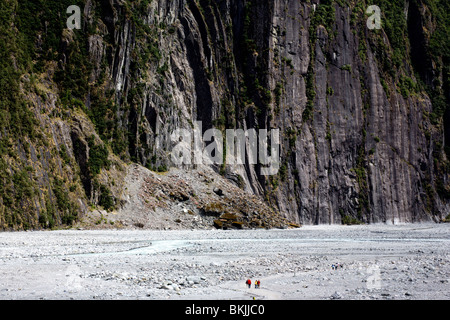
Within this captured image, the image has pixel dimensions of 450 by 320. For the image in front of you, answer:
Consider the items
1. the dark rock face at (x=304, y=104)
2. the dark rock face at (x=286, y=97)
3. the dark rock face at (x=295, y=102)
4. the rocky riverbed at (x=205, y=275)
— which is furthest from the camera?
the dark rock face at (x=304, y=104)

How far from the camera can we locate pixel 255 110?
243ft

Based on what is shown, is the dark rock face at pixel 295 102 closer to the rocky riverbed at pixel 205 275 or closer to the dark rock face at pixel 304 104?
the dark rock face at pixel 304 104

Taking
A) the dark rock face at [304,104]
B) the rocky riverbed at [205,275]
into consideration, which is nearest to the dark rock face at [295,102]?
the dark rock face at [304,104]

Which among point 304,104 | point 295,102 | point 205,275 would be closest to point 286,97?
point 295,102

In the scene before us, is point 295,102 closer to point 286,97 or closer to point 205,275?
point 286,97

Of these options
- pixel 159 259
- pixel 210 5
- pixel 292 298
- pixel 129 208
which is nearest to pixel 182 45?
pixel 210 5

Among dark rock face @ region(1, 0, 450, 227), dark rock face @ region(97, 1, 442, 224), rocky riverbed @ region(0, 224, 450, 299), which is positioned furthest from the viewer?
dark rock face @ region(97, 1, 442, 224)

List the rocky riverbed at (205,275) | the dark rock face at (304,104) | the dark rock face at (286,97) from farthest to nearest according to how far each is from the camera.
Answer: the dark rock face at (304,104), the dark rock face at (286,97), the rocky riverbed at (205,275)

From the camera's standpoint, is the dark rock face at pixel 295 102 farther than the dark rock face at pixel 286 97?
Yes

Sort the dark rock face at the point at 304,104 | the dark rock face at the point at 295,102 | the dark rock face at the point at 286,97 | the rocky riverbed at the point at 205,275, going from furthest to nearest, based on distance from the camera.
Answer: the dark rock face at the point at 304,104 < the dark rock face at the point at 295,102 < the dark rock face at the point at 286,97 < the rocky riverbed at the point at 205,275

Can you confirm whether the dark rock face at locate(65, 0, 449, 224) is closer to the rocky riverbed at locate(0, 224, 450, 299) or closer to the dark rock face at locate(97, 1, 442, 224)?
the dark rock face at locate(97, 1, 442, 224)

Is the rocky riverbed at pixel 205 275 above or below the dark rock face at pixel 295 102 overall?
below

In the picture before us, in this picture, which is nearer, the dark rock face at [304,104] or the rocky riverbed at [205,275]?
the rocky riverbed at [205,275]

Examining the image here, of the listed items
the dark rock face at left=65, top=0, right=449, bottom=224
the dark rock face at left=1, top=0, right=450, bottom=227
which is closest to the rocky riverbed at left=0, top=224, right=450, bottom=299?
the dark rock face at left=1, top=0, right=450, bottom=227
